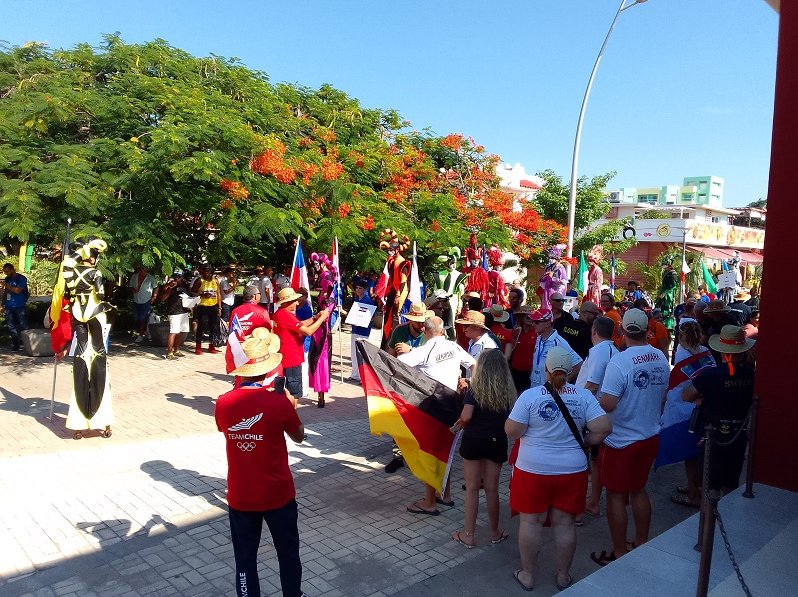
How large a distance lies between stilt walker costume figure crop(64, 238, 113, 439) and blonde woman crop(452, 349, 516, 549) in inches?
196

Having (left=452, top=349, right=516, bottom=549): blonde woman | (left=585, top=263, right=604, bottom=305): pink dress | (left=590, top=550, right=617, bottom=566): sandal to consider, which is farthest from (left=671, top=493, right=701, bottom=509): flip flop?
(left=585, top=263, right=604, bottom=305): pink dress

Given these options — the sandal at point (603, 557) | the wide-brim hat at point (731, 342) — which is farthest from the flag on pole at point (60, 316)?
the wide-brim hat at point (731, 342)

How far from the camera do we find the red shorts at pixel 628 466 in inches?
200

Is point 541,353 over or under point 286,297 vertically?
under

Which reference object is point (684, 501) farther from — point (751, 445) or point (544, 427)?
point (544, 427)

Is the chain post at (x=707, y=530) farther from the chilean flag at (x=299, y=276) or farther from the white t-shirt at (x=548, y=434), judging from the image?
the chilean flag at (x=299, y=276)

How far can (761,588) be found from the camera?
4.04 metres

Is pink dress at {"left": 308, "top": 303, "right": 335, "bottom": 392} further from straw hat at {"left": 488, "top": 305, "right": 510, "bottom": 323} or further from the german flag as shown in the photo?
the german flag

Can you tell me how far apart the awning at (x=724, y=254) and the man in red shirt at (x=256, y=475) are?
4072cm

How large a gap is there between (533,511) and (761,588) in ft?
4.81

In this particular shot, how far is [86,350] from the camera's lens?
7.96 metres

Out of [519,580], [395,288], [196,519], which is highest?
[395,288]

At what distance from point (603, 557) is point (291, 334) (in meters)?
4.75

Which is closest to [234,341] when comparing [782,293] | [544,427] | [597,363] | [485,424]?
[485,424]
